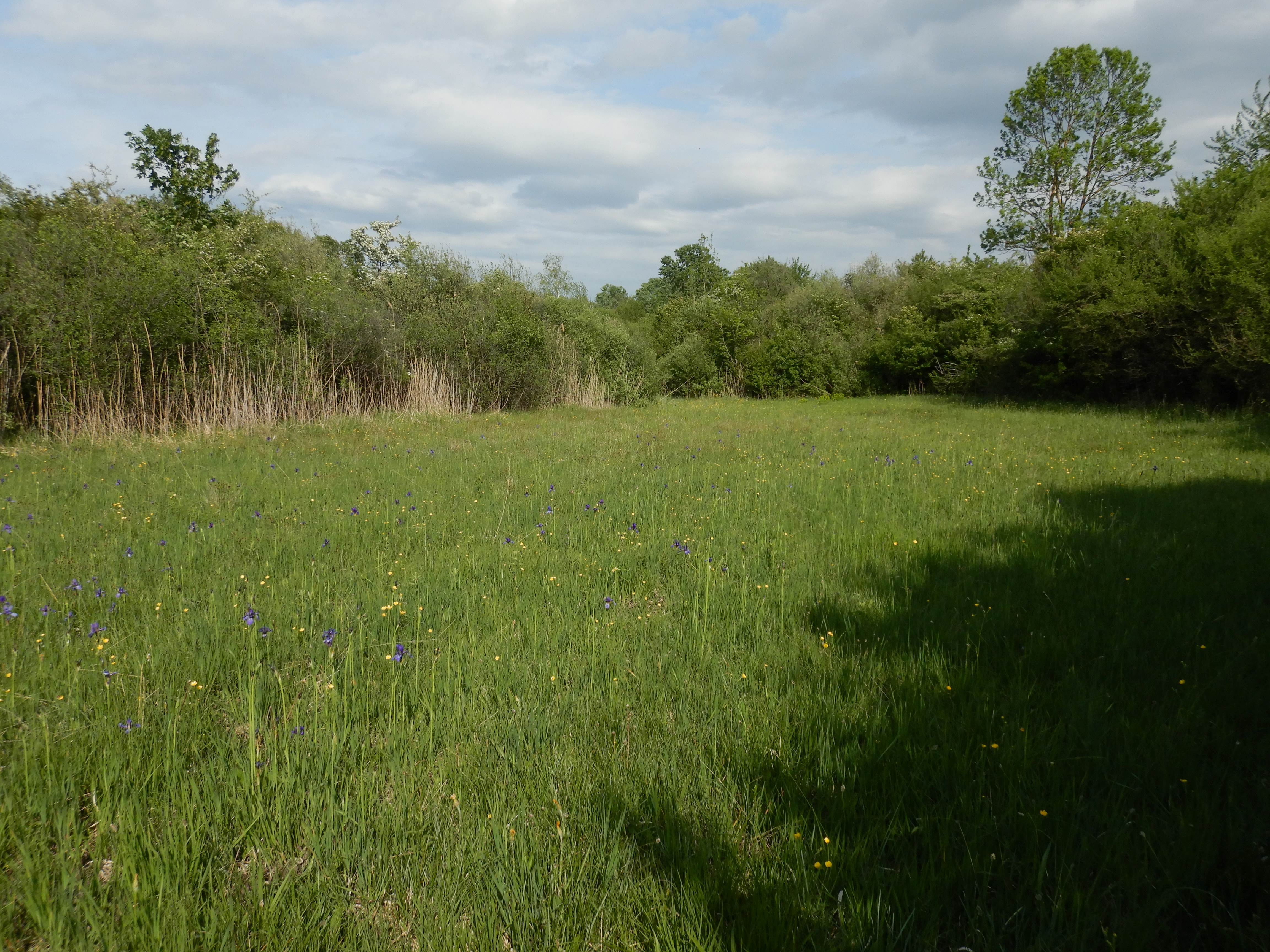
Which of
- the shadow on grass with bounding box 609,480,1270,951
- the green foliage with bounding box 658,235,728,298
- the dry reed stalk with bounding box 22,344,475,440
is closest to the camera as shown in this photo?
the shadow on grass with bounding box 609,480,1270,951

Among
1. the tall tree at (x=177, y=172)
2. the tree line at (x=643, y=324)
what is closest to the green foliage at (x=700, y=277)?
the tree line at (x=643, y=324)

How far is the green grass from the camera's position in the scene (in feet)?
5.89

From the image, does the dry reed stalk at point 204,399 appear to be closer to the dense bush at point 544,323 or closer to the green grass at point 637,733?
the dense bush at point 544,323

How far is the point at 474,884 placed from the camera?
1.87 meters

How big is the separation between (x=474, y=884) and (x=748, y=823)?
866mm

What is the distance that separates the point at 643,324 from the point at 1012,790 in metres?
32.2

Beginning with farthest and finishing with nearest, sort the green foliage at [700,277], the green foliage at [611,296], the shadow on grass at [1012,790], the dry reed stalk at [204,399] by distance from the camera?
the green foliage at [611,296] < the green foliage at [700,277] < the dry reed stalk at [204,399] < the shadow on grass at [1012,790]

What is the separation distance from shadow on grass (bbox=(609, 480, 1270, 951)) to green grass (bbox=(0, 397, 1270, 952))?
1 cm

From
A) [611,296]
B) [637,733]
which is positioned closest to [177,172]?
[637,733]

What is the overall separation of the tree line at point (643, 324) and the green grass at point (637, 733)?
664 cm

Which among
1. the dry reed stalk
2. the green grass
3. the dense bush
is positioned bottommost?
the green grass

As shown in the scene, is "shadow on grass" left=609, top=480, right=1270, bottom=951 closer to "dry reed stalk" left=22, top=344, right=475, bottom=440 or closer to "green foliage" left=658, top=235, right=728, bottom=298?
"dry reed stalk" left=22, top=344, right=475, bottom=440

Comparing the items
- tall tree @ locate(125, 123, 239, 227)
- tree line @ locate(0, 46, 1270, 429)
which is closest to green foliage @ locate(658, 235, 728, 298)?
tree line @ locate(0, 46, 1270, 429)

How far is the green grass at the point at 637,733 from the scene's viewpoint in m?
1.80
